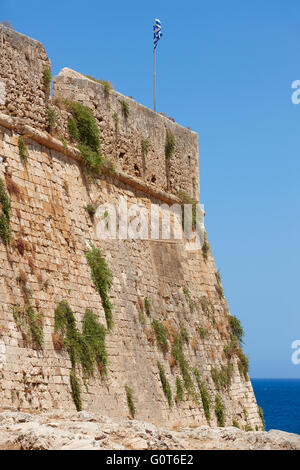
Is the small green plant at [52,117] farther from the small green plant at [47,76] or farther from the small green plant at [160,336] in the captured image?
the small green plant at [160,336]

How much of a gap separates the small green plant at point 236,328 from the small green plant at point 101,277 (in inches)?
228

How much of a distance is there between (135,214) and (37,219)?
4105 mm

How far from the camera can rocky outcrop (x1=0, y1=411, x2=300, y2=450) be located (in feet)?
23.2

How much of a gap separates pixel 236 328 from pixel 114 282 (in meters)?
5.59

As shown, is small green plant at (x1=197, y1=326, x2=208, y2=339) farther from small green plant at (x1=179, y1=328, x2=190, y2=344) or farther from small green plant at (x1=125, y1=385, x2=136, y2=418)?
small green plant at (x1=125, y1=385, x2=136, y2=418)

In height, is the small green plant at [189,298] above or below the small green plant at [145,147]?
below

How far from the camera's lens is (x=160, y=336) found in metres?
15.8

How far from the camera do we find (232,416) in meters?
17.5

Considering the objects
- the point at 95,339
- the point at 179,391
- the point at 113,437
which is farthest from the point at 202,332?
the point at 113,437

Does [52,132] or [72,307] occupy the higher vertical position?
[52,132]

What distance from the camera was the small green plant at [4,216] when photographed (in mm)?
11523

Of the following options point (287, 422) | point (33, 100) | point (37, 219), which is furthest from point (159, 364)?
point (287, 422)

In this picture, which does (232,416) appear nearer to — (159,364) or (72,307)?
(159,364)

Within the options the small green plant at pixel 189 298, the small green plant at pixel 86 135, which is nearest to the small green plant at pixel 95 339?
the small green plant at pixel 86 135
